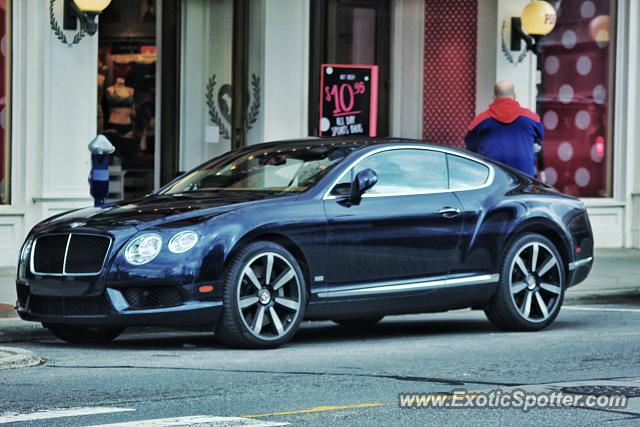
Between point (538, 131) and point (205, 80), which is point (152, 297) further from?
point (205, 80)

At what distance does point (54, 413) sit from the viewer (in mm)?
7004

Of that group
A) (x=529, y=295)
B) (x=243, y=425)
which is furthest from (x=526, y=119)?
(x=243, y=425)

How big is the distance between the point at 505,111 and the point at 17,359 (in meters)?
6.49

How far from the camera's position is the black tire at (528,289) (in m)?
11.0

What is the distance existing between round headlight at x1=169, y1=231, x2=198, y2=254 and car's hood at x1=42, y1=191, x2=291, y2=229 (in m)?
0.15

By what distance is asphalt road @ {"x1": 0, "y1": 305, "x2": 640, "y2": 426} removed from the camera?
6.98m

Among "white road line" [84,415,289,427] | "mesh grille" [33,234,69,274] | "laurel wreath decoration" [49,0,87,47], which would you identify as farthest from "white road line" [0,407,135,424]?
"laurel wreath decoration" [49,0,87,47]

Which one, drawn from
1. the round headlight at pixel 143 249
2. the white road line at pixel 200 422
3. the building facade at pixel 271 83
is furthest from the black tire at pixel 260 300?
the building facade at pixel 271 83

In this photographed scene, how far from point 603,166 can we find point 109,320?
11827 millimetres

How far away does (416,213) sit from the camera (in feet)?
34.4

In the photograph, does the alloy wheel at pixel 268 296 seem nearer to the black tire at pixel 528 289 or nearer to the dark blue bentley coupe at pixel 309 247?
the dark blue bentley coupe at pixel 309 247

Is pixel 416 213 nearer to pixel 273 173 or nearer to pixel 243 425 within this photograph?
pixel 273 173

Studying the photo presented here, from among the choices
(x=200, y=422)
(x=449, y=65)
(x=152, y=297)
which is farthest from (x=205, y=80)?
(x=200, y=422)

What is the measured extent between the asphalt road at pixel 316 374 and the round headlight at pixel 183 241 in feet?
2.23
